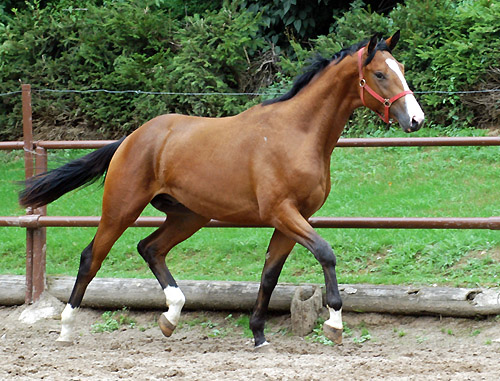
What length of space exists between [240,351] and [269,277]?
567 mm

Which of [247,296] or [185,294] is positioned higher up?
[247,296]

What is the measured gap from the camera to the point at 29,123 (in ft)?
19.9

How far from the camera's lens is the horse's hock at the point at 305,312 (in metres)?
5.34

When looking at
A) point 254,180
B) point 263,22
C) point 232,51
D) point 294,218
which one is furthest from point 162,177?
point 263,22

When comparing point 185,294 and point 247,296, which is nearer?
point 247,296

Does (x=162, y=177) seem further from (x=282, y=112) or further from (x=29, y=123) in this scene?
(x=29, y=123)

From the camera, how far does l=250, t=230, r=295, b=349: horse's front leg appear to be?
5066mm

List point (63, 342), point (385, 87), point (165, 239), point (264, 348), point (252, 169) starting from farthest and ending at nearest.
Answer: point (165, 239) < point (63, 342) < point (264, 348) < point (252, 169) < point (385, 87)

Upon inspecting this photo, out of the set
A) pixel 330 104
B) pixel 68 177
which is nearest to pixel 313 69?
pixel 330 104

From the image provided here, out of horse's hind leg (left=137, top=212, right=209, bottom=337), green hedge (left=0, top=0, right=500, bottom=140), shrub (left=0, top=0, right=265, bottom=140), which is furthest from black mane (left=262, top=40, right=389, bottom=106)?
shrub (left=0, top=0, right=265, bottom=140)

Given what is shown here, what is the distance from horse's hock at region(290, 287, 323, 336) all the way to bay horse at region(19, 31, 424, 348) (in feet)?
1.04

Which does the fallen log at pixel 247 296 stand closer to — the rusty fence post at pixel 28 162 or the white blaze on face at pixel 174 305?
the rusty fence post at pixel 28 162

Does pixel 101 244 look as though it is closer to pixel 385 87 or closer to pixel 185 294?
pixel 185 294

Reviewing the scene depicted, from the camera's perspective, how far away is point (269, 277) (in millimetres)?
5105
